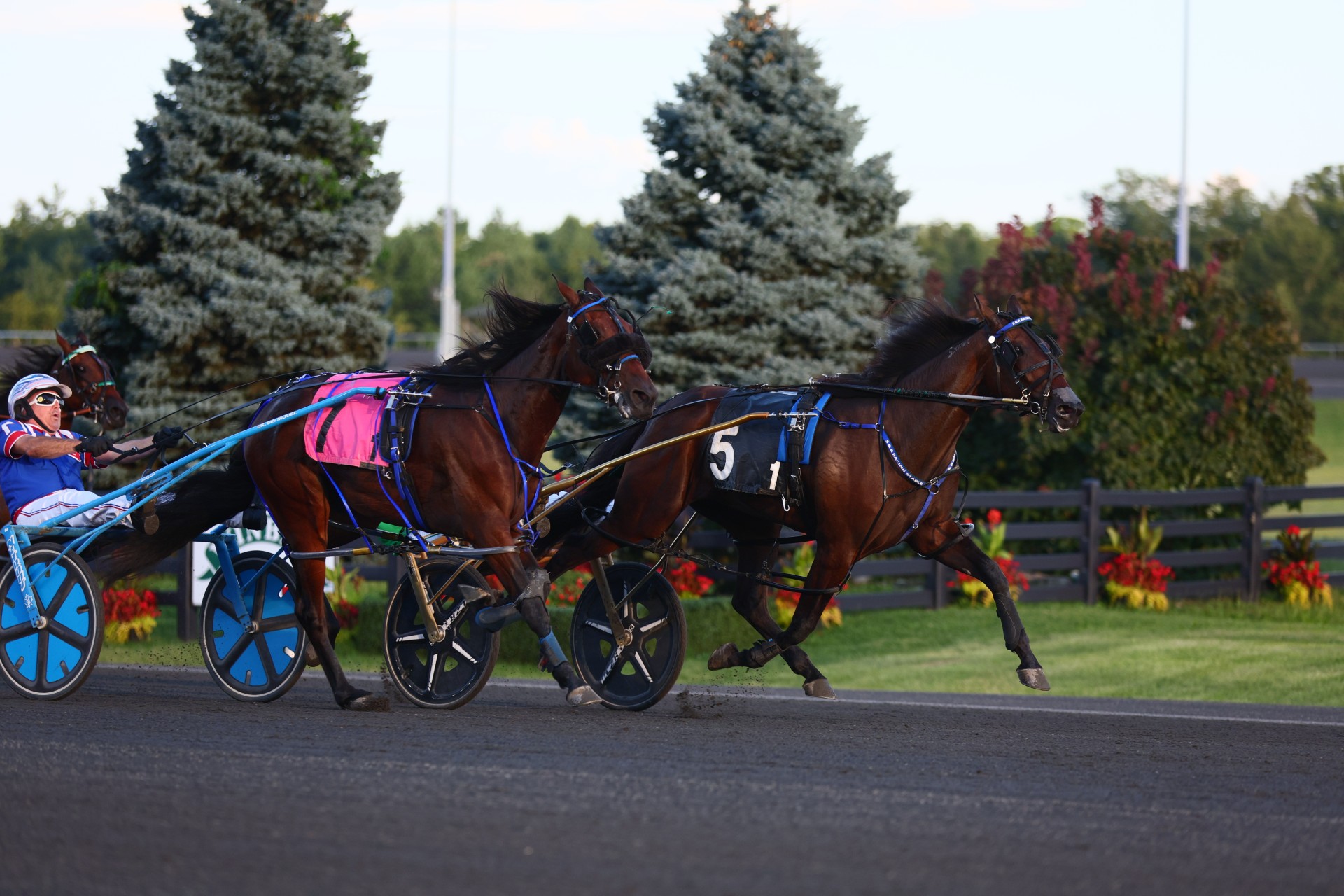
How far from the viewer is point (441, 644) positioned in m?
7.80

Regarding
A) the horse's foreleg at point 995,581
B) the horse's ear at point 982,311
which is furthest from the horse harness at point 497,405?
the horse's foreleg at point 995,581

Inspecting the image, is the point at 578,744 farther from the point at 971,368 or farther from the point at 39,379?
the point at 39,379

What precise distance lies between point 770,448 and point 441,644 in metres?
1.95

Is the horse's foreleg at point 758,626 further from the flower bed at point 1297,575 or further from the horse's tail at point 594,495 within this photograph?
the flower bed at point 1297,575

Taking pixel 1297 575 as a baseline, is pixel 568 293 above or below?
above

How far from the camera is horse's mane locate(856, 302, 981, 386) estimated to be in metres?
8.31

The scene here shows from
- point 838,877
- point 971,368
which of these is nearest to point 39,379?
point 971,368

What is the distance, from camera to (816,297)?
15.4 m

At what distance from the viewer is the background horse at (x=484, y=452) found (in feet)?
24.3

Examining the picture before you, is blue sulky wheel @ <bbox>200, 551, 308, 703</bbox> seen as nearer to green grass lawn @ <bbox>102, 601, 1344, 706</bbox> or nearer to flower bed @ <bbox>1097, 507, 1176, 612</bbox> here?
green grass lawn @ <bbox>102, 601, 1344, 706</bbox>

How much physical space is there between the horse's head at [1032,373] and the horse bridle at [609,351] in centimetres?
185

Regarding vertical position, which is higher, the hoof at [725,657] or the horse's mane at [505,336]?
the horse's mane at [505,336]

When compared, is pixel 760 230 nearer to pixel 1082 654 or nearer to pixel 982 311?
pixel 1082 654

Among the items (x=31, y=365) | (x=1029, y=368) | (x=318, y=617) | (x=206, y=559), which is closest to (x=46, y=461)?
(x=31, y=365)
